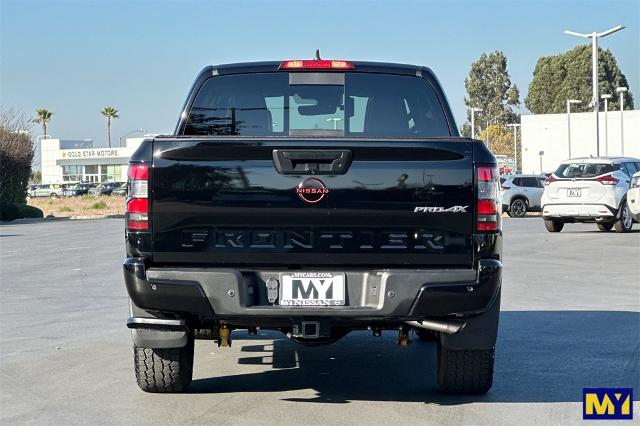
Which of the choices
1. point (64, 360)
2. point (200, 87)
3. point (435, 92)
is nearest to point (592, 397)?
point (435, 92)

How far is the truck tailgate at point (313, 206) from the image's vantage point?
5973 millimetres

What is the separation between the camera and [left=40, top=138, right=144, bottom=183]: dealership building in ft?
440

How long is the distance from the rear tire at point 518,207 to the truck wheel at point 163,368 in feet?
105

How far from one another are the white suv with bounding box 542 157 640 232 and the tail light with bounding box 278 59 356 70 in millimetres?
17743

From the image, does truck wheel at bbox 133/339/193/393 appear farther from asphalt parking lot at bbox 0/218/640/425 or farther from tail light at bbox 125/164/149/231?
tail light at bbox 125/164/149/231

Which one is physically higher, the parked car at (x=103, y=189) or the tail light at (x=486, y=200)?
the parked car at (x=103, y=189)

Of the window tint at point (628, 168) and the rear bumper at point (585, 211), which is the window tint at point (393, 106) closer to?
the rear bumper at point (585, 211)

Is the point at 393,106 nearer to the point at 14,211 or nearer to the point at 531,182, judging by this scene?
the point at 531,182

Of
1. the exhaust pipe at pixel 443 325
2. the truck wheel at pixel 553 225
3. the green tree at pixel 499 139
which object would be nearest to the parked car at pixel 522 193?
the truck wheel at pixel 553 225

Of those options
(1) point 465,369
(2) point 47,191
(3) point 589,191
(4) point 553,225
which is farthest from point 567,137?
(1) point 465,369

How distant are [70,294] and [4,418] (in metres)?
7.21

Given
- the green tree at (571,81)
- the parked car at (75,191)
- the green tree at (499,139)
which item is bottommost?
the parked car at (75,191)

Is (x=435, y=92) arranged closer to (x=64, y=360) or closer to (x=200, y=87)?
(x=200, y=87)

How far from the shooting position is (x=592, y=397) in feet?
22.0
